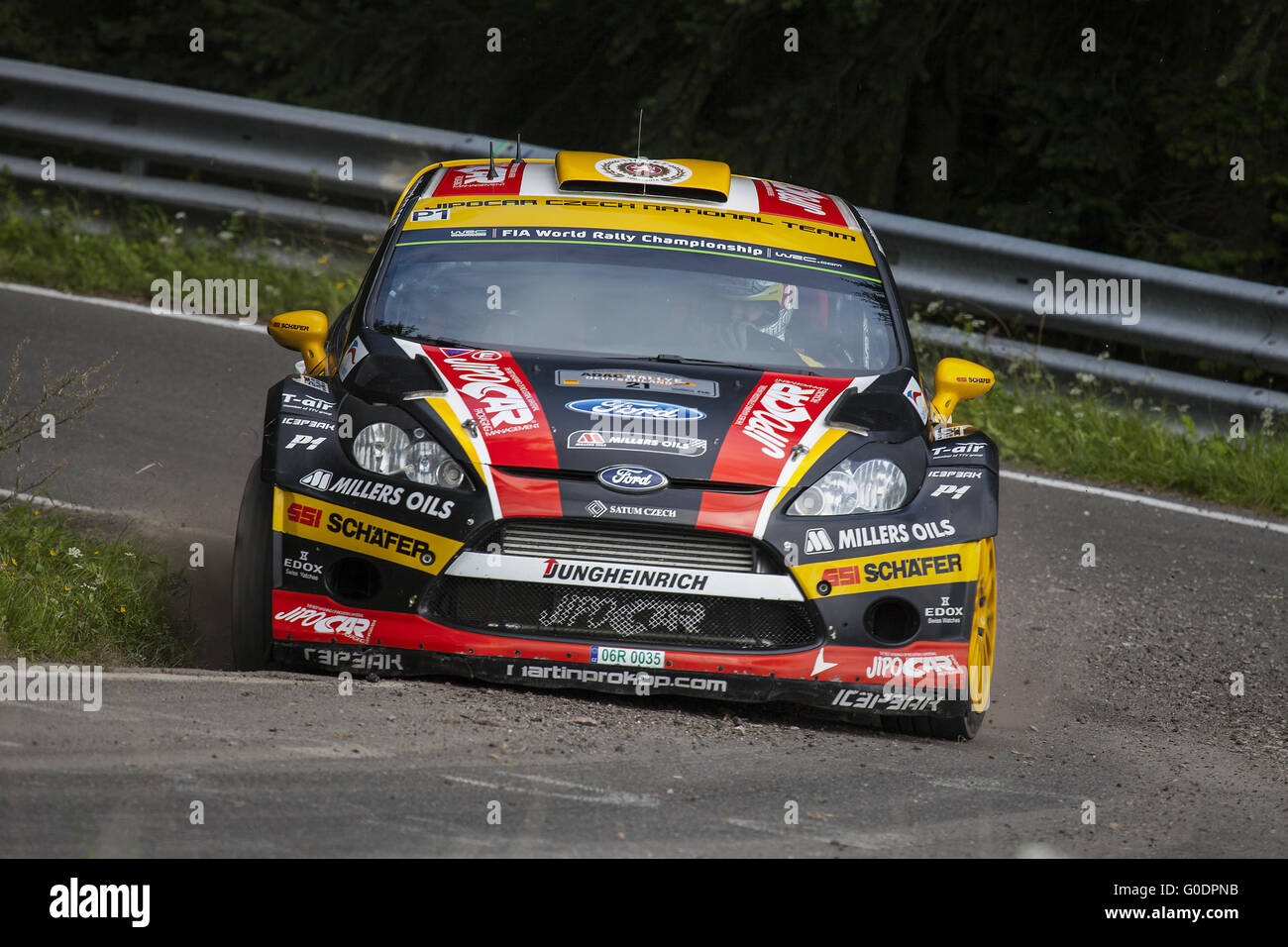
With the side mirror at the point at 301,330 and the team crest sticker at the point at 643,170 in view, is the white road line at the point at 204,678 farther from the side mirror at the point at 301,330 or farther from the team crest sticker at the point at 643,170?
the team crest sticker at the point at 643,170

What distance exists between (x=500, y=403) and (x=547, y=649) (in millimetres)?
798

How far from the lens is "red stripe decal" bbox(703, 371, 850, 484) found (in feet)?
15.3

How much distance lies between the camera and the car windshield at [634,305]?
5.46 metres

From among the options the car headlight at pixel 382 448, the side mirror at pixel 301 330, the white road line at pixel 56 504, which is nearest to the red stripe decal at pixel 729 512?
the car headlight at pixel 382 448

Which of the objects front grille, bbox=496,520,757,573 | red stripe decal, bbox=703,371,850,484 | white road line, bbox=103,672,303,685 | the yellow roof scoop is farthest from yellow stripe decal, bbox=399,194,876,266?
white road line, bbox=103,672,303,685

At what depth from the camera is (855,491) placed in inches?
187

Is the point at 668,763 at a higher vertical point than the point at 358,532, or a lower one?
lower

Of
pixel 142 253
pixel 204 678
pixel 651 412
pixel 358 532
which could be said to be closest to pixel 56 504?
pixel 204 678

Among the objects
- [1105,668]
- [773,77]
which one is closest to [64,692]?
[1105,668]

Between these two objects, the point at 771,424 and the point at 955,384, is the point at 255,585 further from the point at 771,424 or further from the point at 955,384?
the point at 955,384

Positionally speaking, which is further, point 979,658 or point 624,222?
point 624,222

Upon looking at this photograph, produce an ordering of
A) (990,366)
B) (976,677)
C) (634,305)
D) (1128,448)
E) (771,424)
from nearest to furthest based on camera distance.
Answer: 1. (976,677)
2. (771,424)
3. (634,305)
4. (1128,448)
5. (990,366)
